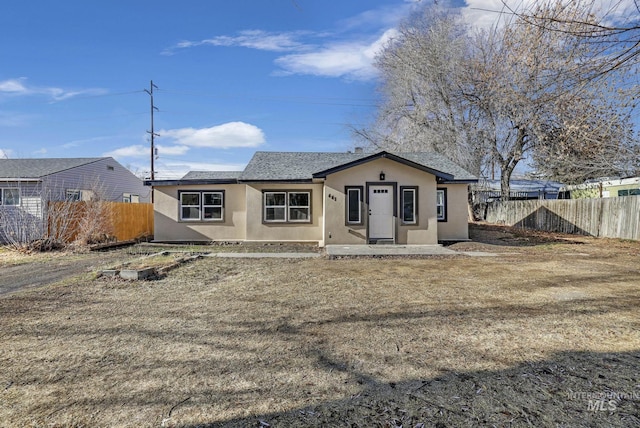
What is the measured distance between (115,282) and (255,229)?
7583mm

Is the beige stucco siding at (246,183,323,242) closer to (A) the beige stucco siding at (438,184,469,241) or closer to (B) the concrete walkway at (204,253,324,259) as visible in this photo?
(B) the concrete walkway at (204,253,324,259)

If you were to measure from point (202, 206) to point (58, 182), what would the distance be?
Result: 891 centimetres

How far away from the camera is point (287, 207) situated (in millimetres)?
14781

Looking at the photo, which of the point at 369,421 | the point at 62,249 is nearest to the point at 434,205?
the point at 369,421

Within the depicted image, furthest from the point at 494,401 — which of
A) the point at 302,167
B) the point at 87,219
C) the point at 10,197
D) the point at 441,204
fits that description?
the point at 10,197

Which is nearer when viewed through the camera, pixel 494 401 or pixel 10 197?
pixel 494 401

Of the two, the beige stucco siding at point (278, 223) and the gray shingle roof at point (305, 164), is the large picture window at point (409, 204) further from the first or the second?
the beige stucco siding at point (278, 223)

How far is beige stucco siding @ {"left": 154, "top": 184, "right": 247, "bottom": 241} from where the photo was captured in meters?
15.2

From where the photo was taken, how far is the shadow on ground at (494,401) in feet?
8.27

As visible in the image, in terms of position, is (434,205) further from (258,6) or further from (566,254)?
A: (258,6)

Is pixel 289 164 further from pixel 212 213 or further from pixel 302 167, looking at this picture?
pixel 212 213

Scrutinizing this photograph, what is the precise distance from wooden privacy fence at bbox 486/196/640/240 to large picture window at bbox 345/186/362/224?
35.6ft

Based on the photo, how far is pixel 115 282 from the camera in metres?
7.31

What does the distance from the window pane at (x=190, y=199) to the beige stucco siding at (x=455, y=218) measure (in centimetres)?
1036
